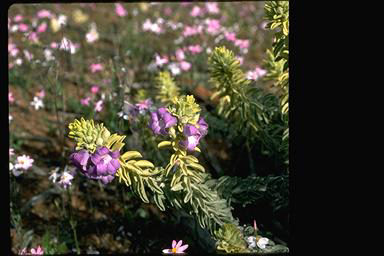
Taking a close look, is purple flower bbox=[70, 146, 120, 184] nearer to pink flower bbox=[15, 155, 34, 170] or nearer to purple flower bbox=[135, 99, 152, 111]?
purple flower bbox=[135, 99, 152, 111]

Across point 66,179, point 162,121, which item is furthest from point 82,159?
point 66,179

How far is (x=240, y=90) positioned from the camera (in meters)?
2.98

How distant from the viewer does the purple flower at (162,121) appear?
218 centimetres

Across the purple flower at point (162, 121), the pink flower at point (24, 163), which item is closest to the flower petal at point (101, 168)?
the purple flower at point (162, 121)

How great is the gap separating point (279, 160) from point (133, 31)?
14.8 ft

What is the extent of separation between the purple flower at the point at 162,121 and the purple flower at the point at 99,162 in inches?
8.0

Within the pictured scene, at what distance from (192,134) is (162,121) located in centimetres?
14

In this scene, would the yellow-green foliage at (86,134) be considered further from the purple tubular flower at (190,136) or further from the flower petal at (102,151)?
the purple tubular flower at (190,136)

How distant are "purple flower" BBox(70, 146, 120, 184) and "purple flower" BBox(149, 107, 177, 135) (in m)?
0.20

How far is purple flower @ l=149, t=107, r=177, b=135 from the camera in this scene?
2.18 metres

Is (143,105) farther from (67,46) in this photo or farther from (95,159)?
(67,46)

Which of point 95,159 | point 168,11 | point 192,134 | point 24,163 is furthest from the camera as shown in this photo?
point 168,11

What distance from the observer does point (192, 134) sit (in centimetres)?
220

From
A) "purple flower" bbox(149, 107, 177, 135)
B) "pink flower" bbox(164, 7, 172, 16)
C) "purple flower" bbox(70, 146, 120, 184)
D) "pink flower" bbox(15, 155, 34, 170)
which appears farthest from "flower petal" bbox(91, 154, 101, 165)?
"pink flower" bbox(164, 7, 172, 16)
